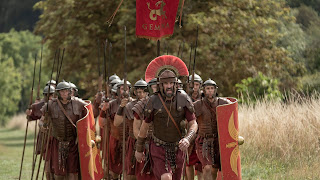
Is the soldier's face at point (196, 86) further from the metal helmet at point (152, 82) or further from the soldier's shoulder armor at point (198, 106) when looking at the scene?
the metal helmet at point (152, 82)

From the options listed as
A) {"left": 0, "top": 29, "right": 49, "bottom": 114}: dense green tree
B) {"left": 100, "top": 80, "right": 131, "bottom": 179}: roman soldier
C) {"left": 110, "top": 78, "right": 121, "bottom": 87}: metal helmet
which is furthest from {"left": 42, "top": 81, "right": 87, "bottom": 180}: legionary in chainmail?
→ {"left": 0, "top": 29, "right": 49, "bottom": 114}: dense green tree

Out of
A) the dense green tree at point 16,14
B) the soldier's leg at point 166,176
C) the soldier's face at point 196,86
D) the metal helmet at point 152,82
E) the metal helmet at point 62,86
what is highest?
the dense green tree at point 16,14

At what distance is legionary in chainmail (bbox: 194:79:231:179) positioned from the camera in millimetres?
11328

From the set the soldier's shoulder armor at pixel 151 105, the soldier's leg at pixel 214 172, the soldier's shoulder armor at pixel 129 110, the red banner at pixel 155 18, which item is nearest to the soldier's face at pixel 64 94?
the soldier's shoulder armor at pixel 129 110

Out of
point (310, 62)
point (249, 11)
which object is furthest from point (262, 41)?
point (310, 62)

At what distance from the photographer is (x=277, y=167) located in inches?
575

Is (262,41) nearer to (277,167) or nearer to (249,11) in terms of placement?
(249,11)

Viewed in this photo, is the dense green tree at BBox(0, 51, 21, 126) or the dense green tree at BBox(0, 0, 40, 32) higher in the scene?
the dense green tree at BBox(0, 0, 40, 32)

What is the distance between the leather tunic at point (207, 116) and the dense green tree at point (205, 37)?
14.7 metres

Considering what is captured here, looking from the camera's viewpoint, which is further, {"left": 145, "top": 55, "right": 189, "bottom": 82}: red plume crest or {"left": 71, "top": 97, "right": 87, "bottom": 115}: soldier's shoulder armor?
{"left": 71, "top": 97, "right": 87, "bottom": 115}: soldier's shoulder armor

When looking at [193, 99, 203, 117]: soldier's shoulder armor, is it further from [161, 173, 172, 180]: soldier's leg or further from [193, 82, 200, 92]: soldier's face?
[161, 173, 172, 180]: soldier's leg

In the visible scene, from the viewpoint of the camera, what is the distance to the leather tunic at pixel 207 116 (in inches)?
447

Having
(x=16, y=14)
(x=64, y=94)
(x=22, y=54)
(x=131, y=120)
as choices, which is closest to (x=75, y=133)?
(x=64, y=94)

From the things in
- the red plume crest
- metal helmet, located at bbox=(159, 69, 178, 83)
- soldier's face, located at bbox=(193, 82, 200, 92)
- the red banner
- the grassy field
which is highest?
the red banner
